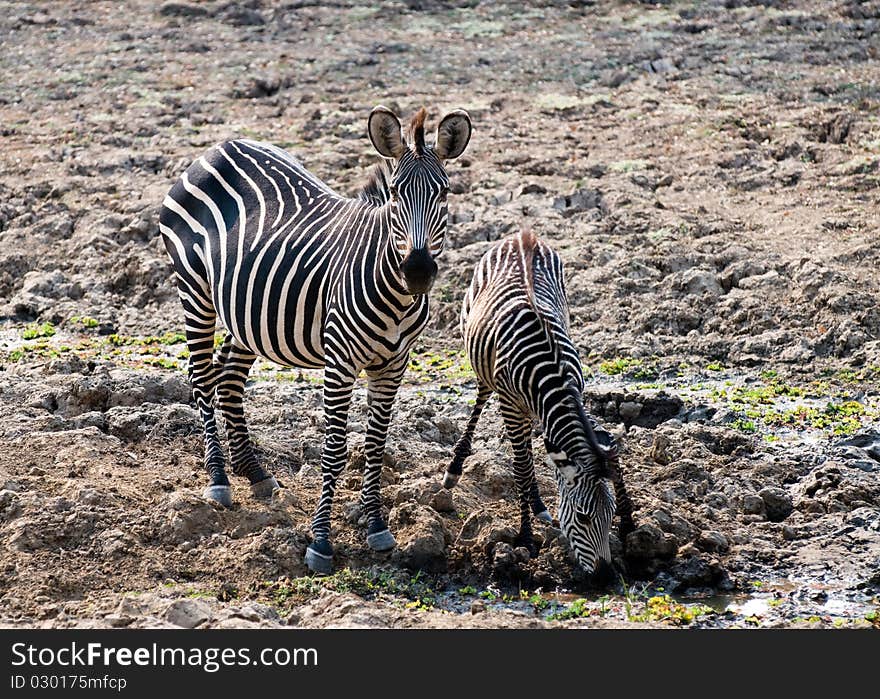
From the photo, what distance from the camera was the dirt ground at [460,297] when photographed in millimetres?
7043

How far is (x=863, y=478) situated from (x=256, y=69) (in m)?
11.9

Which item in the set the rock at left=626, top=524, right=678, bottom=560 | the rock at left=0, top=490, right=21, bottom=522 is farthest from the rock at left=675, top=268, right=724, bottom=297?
the rock at left=0, top=490, right=21, bottom=522

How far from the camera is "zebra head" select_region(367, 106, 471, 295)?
6312mm

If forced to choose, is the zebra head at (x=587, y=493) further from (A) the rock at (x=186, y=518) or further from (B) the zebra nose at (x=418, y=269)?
(A) the rock at (x=186, y=518)

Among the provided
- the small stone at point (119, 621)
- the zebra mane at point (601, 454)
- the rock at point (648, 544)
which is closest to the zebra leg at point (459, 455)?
the rock at point (648, 544)

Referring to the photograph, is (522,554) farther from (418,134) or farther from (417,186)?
(418,134)

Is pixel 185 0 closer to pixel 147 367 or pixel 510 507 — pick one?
pixel 147 367

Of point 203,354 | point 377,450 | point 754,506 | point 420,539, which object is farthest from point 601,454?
point 203,354

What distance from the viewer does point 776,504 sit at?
8133 millimetres

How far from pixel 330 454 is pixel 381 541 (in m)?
0.65

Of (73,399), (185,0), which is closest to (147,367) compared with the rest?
(73,399)

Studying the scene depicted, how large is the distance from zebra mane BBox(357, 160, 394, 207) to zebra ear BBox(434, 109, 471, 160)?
319 mm

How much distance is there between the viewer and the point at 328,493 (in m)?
7.25

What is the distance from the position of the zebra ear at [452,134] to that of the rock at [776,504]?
336 cm
